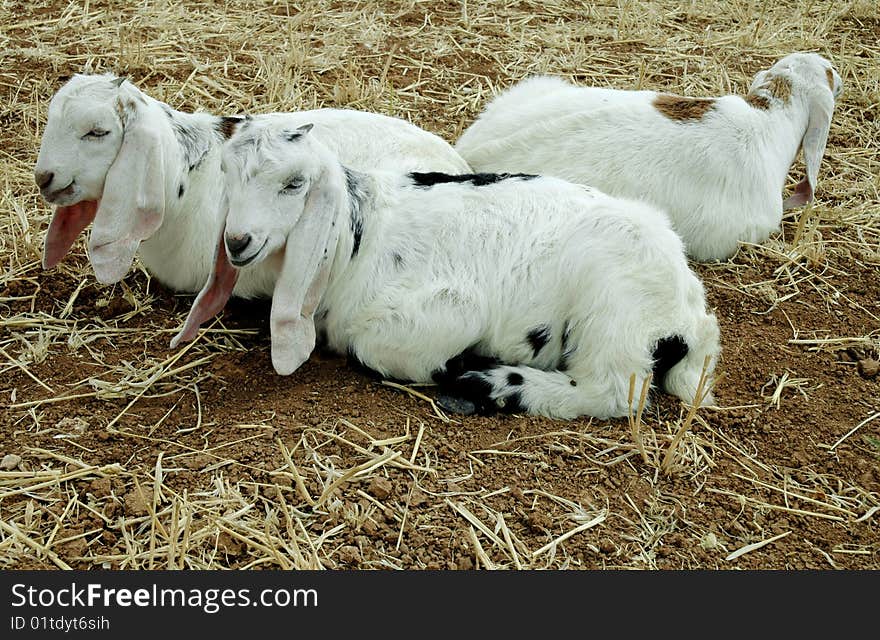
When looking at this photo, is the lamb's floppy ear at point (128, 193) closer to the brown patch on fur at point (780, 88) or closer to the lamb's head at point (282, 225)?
the lamb's head at point (282, 225)

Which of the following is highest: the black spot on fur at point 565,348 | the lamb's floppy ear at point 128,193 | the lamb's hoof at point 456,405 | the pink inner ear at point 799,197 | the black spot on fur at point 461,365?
the lamb's floppy ear at point 128,193

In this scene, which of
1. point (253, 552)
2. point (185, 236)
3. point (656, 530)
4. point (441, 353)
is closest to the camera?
point (253, 552)

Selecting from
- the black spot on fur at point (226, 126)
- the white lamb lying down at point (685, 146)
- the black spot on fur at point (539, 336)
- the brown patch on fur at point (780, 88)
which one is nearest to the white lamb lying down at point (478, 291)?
the black spot on fur at point (539, 336)

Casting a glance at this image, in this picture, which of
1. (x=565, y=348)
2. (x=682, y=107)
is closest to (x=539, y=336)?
(x=565, y=348)

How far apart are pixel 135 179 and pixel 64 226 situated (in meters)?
0.48

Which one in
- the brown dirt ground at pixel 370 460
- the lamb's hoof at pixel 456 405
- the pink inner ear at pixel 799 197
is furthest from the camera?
the pink inner ear at pixel 799 197

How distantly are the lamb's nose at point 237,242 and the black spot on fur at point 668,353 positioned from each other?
1562 millimetres

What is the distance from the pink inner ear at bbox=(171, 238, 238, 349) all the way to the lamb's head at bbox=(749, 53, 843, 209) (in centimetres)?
318

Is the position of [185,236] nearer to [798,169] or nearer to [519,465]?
[519,465]

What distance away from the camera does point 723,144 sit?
4961mm

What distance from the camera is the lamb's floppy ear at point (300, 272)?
11.7 feet

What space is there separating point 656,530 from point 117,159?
→ 2.47 m

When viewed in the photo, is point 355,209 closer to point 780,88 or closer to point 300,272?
point 300,272

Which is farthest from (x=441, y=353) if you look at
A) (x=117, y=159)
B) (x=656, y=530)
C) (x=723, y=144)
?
(x=723, y=144)
